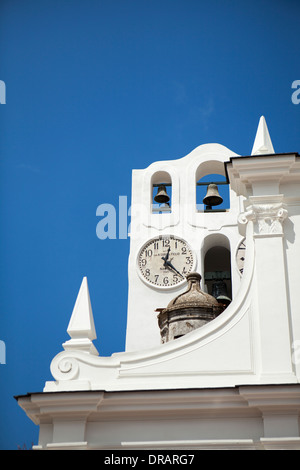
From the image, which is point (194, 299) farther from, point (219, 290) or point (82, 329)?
point (219, 290)

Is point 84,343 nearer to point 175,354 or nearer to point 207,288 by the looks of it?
point 175,354

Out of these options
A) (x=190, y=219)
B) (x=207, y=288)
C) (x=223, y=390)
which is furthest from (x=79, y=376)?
(x=190, y=219)

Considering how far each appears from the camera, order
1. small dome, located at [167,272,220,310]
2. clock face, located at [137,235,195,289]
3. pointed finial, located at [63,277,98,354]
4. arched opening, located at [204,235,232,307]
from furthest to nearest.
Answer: clock face, located at [137,235,195,289]
arched opening, located at [204,235,232,307]
small dome, located at [167,272,220,310]
pointed finial, located at [63,277,98,354]

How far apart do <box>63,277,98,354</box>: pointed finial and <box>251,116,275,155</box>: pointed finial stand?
388 cm

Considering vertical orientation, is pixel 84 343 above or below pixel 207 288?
below

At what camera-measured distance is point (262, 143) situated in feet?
42.3

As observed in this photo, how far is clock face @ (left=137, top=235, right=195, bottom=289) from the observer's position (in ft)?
72.4

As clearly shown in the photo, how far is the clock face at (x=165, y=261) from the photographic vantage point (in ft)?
72.4

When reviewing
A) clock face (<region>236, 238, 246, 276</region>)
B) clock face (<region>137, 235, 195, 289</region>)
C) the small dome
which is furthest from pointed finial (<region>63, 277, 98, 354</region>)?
clock face (<region>137, 235, 195, 289</region>)

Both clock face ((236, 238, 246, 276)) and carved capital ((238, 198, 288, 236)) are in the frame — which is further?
clock face ((236, 238, 246, 276))

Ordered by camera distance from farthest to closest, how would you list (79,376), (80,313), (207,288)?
(207,288) < (80,313) < (79,376)

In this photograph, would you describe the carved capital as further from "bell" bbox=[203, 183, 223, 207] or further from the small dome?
"bell" bbox=[203, 183, 223, 207]

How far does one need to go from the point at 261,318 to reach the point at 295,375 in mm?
1006

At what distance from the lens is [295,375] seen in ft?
35.3
